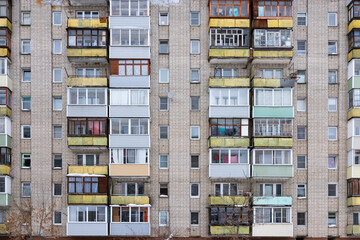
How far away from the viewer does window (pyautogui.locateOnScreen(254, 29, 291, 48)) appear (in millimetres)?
34812

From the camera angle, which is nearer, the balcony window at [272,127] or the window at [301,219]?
the balcony window at [272,127]

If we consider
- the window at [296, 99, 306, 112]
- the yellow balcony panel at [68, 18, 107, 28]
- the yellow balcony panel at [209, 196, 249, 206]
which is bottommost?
the yellow balcony panel at [209, 196, 249, 206]

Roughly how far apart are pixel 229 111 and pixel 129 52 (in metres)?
9.16

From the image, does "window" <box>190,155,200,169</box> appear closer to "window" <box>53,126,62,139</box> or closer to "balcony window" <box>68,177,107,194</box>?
"balcony window" <box>68,177,107,194</box>

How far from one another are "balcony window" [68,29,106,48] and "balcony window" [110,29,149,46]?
868mm

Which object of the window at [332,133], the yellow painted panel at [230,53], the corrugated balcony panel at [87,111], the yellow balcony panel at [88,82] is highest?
the yellow painted panel at [230,53]

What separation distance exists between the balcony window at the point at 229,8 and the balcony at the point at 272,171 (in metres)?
12.2

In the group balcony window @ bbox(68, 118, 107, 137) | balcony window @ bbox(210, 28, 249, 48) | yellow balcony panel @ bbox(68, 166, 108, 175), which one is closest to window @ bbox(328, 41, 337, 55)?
balcony window @ bbox(210, 28, 249, 48)

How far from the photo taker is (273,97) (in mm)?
34562

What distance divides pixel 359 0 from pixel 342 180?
14.4 meters

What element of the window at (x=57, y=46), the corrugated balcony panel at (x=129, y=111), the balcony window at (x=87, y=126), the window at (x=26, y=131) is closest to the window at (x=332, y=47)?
the corrugated balcony panel at (x=129, y=111)

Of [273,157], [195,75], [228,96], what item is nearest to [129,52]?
[195,75]

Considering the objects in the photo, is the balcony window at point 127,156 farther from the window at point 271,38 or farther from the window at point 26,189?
the window at point 271,38

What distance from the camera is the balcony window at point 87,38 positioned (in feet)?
114
